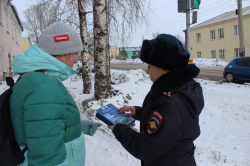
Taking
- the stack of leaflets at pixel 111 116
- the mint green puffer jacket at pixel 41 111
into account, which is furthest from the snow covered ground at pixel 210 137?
the mint green puffer jacket at pixel 41 111

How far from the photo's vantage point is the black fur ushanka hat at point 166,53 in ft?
4.91

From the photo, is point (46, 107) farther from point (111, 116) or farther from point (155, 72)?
point (155, 72)

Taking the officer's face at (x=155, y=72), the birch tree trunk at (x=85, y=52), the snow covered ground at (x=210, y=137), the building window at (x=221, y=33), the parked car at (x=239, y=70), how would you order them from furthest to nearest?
1. the building window at (x=221, y=33)
2. the parked car at (x=239, y=70)
3. the birch tree trunk at (x=85, y=52)
4. the snow covered ground at (x=210, y=137)
5. the officer's face at (x=155, y=72)

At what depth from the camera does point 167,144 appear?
1425mm

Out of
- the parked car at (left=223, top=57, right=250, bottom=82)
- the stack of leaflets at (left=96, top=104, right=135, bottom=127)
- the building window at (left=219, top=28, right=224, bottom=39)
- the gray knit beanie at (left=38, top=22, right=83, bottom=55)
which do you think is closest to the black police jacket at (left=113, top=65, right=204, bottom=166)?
the stack of leaflets at (left=96, top=104, right=135, bottom=127)

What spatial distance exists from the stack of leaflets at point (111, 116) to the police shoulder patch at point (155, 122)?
44 centimetres

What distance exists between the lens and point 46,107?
1.29 metres

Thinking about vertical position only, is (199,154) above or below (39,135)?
below

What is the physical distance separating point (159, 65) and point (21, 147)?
114 cm

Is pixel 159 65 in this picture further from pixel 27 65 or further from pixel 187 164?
pixel 27 65

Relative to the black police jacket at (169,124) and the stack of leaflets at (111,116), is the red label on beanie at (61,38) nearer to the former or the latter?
the stack of leaflets at (111,116)

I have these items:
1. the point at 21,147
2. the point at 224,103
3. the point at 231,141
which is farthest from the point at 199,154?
the point at 224,103

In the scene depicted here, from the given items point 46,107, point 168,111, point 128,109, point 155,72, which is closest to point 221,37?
point 128,109

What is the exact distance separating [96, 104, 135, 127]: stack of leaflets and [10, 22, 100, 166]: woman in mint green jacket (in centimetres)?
27
